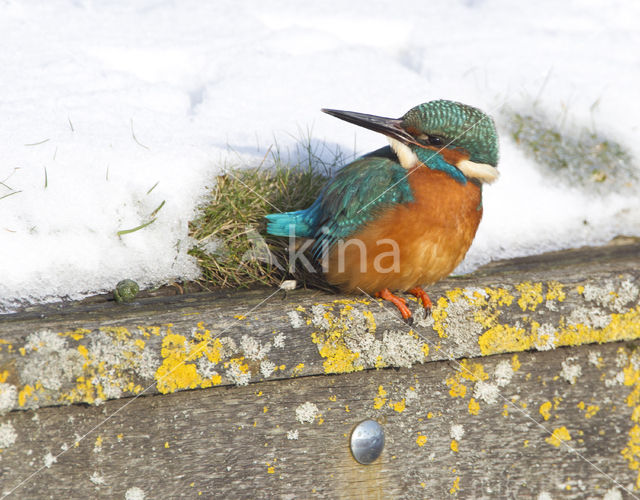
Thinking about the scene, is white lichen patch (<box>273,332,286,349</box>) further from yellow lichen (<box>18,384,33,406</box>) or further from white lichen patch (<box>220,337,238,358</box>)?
yellow lichen (<box>18,384,33,406</box>)

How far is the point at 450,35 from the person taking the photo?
3.75 meters

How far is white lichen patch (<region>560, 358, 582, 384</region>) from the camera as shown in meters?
2.27

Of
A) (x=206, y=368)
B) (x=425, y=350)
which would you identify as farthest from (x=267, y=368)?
(x=425, y=350)

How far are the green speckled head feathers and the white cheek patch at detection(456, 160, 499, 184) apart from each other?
0.03 meters

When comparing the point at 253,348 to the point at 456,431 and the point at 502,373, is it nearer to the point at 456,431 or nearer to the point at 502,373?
the point at 456,431

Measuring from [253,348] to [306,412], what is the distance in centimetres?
29

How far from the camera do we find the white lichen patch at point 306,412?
75.4 inches

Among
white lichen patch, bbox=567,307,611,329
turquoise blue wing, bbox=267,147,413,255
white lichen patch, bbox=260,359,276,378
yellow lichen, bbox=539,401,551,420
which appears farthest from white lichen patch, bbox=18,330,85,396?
white lichen patch, bbox=567,307,611,329

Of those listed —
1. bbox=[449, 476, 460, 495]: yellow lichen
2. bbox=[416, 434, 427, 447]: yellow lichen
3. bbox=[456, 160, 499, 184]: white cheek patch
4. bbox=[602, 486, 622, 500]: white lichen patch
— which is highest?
bbox=[456, 160, 499, 184]: white cheek patch

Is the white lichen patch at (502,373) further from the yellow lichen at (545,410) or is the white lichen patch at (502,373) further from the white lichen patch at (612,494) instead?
the white lichen patch at (612,494)

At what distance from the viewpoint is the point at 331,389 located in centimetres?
196

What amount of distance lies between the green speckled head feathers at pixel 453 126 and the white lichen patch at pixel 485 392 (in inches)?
32.3

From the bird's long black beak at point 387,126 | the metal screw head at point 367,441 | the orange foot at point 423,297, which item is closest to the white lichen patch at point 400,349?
the orange foot at point 423,297

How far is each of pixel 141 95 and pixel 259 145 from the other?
691 mm
